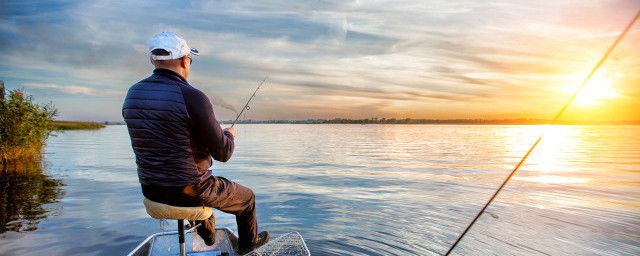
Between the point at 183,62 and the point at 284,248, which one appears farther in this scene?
the point at 284,248

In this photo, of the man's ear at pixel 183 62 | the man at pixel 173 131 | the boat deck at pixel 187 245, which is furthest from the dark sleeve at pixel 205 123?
the boat deck at pixel 187 245

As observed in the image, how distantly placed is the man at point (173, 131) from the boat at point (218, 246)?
4.72ft

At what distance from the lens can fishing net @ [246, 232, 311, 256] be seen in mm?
5777

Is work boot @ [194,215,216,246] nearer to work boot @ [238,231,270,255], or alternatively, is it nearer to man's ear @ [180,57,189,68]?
work boot @ [238,231,270,255]

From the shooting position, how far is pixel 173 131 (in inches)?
165

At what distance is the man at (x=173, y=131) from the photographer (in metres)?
4.18

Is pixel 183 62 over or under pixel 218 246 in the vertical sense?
over

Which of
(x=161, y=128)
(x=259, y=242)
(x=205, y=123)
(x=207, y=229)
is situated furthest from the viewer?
(x=259, y=242)

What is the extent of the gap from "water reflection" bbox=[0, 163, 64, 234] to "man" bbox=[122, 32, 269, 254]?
6.84 meters

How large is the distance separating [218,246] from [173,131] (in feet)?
9.38

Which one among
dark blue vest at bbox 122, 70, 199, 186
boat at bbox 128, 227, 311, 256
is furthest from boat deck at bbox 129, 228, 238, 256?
dark blue vest at bbox 122, 70, 199, 186

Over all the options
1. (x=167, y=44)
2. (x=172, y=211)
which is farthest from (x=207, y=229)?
(x=167, y=44)

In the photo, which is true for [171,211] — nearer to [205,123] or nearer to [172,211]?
[172,211]

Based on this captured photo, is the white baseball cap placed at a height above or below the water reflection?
above
